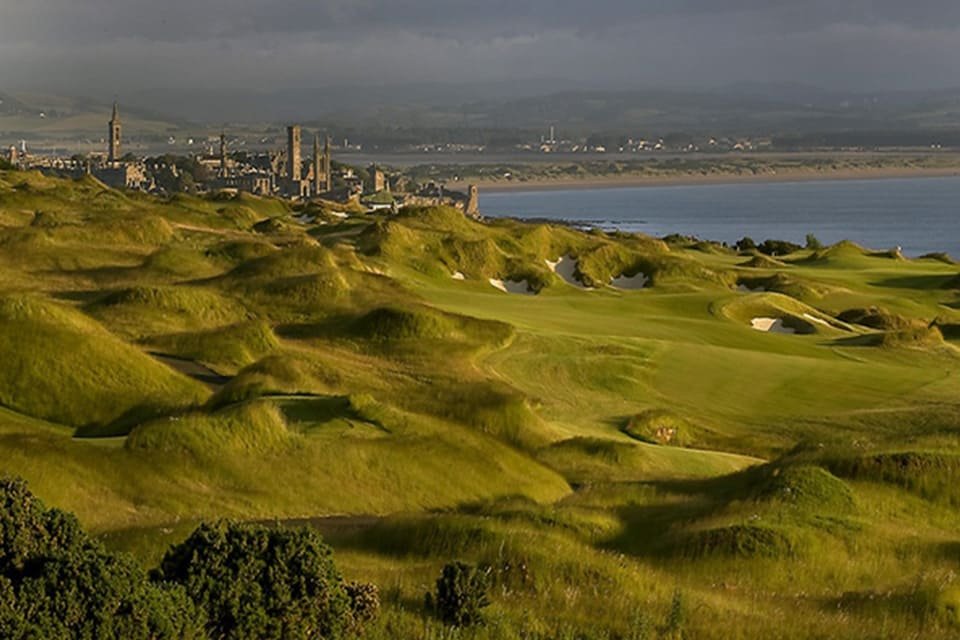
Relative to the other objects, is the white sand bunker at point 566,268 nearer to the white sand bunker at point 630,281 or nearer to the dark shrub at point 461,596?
the white sand bunker at point 630,281

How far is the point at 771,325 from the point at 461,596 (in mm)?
36550

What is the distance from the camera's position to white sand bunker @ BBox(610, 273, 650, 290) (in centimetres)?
5700

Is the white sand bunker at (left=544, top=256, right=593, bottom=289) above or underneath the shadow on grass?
above

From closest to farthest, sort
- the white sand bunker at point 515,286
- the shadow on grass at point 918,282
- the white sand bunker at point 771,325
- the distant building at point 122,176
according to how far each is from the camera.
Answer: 1. the white sand bunker at point 771,325
2. the white sand bunker at point 515,286
3. the shadow on grass at point 918,282
4. the distant building at point 122,176

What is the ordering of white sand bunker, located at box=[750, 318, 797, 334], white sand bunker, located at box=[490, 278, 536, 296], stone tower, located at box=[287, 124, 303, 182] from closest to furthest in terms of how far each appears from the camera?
1. white sand bunker, located at box=[750, 318, 797, 334]
2. white sand bunker, located at box=[490, 278, 536, 296]
3. stone tower, located at box=[287, 124, 303, 182]

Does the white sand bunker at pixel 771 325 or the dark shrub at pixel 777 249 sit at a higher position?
the white sand bunker at pixel 771 325

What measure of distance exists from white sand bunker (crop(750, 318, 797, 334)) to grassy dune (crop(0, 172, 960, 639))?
2.16 ft

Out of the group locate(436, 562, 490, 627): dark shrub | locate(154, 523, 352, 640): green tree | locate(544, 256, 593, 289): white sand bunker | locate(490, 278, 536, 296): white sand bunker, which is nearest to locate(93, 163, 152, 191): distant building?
locate(544, 256, 593, 289): white sand bunker

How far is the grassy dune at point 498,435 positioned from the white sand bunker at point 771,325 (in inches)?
26.0

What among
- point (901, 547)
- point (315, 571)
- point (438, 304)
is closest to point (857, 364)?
point (438, 304)

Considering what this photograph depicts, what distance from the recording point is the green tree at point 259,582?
8.02 meters

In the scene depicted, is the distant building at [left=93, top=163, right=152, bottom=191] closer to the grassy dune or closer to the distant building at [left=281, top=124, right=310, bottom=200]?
the distant building at [left=281, top=124, right=310, bottom=200]

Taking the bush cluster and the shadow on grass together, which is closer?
the bush cluster

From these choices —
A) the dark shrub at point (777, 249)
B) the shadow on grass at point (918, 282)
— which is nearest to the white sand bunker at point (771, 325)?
the shadow on grass at point (918, 282)
